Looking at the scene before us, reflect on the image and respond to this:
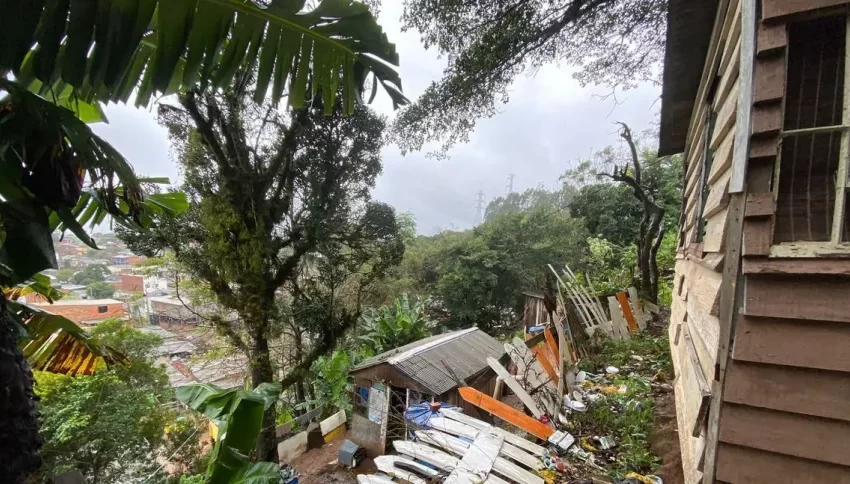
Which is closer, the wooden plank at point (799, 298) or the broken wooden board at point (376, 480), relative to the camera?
the wooden plank at point (799, 298)

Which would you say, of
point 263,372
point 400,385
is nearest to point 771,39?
point 400,385

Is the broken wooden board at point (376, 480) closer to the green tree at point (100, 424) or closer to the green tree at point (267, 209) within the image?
the green tree at point (267, 209)

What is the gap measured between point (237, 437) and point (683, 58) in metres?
5.43

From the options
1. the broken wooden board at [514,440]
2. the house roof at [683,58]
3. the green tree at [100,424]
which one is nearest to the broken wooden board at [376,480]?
the broken wooden board at [514,440]

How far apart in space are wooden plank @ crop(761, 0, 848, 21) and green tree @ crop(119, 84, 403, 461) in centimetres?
677

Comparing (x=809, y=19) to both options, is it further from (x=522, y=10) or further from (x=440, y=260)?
(x=440, y=260)

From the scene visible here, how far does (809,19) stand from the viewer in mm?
1604

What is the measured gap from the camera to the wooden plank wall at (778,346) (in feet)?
4.97

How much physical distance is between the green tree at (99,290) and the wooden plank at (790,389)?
66.1 ft

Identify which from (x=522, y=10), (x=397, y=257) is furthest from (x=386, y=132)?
(x=522, y=10)

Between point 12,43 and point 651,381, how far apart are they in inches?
263

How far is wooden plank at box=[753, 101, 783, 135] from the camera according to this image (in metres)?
1.61

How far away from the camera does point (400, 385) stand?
25.6 feet

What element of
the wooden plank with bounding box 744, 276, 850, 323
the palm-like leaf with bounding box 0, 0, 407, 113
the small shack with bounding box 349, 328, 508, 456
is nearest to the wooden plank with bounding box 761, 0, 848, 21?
the wooden plank with bounding box 744, 276, 850, 323
